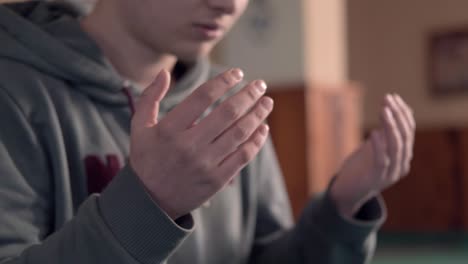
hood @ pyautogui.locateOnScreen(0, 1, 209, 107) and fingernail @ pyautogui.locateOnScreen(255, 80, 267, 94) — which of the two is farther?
hood @ pyautogui.locateOnScreen(0, 1, 209, 107)

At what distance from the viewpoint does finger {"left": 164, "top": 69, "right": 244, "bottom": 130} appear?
607 mm

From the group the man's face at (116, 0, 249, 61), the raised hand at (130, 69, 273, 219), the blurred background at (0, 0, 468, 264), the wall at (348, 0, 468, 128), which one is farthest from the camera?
the wall at (348, 0, 468, 128)

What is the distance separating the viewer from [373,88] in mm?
6020

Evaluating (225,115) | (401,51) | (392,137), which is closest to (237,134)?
(225,115)

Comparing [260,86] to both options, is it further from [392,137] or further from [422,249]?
[422,249]

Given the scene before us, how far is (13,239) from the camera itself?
0.70 m

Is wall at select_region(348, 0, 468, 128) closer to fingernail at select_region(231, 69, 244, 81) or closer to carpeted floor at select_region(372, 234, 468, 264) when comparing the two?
carpeted floor at select_region(372, 234, 468, 264)

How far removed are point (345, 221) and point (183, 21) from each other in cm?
40

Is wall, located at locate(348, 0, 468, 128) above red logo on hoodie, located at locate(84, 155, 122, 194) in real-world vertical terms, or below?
below

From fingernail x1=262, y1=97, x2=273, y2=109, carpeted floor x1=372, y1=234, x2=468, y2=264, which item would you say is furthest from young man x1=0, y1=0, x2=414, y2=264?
carpeted floor x1=372, y1=234, x2=468, y2=264

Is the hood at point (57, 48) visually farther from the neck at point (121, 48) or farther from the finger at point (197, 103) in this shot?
the finger at point (197, 103)

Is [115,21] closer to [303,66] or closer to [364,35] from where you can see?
[303,66]

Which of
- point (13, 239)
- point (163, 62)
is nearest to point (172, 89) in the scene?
point (163, 62)

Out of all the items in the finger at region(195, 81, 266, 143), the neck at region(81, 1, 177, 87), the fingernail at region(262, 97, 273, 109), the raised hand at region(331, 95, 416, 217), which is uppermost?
the finger at region(195, 81, 266, 143)
